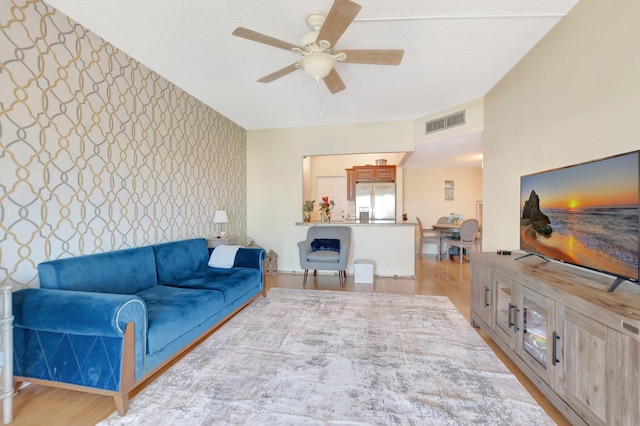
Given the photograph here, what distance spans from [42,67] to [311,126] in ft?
11.7

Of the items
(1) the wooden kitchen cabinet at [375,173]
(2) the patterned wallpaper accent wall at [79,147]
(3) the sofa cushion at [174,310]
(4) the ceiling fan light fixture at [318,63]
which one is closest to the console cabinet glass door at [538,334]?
(4) the ceiling fan light fixture at [318,63]

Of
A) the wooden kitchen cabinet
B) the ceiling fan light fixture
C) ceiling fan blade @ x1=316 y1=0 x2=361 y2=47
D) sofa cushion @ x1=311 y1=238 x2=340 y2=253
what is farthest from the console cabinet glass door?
the wooden kitchen cabinet

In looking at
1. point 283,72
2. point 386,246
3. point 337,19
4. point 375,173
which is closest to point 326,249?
point 386,246

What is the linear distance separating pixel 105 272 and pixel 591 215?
3.40 m

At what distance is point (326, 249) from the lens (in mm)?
4570

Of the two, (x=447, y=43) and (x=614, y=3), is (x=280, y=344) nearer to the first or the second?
(x=447, y=43)

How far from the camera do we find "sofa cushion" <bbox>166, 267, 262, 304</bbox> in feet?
8.36

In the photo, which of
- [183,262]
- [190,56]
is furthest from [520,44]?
[183,262]

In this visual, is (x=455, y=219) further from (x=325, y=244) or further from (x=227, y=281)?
(x=227, y=281)

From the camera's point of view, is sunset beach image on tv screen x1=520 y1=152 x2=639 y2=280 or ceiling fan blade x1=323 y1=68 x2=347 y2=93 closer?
sunset beach image on tv screen x1=520 y1=152 x2=639 y2=280

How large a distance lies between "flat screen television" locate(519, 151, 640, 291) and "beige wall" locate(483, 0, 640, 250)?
0.24 meters

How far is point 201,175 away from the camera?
3.72 metres

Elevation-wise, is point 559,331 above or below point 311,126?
below

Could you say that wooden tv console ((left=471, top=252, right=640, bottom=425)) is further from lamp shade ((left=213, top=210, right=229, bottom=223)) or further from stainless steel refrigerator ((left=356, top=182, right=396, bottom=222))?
stainless steel refrigerator ((left=356, top=182, right=396, bottom=222))
